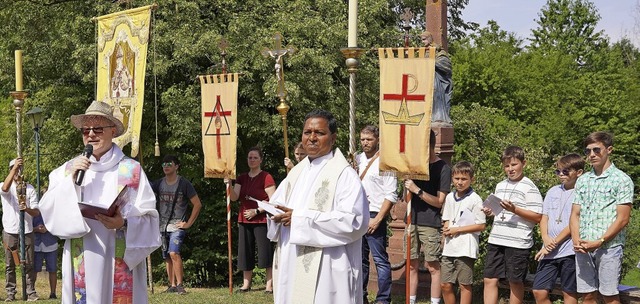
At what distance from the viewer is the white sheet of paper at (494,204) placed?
798cm

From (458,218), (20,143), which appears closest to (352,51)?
(458,218)

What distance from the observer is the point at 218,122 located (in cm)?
1134

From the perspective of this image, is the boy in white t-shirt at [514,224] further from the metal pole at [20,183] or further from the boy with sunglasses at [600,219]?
the metal pole at [20,183]

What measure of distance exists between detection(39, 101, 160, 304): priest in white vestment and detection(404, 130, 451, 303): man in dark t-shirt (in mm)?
3283

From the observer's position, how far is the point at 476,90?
34.5 meters

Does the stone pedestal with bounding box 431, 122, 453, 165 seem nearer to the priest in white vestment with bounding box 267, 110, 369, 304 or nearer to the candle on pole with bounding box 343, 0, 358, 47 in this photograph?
the candle on pole with bounding box 343, 0, 358, 47

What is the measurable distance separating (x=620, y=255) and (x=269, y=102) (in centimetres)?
1209

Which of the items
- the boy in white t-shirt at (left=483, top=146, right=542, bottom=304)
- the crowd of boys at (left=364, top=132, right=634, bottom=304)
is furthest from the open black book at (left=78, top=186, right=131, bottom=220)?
the boy in white t-shirt at (left=483, top=146, right=542, bottom=304)

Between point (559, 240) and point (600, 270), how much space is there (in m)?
0.61

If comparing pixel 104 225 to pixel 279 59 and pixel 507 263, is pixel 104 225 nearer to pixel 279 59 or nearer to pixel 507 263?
pixel 507 263

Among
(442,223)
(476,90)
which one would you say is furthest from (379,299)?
(476,90)

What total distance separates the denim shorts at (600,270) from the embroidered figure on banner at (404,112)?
1.85 m

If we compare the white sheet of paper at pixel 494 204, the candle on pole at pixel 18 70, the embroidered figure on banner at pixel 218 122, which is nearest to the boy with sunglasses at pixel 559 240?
the white sheet of paper at pixel 494 204

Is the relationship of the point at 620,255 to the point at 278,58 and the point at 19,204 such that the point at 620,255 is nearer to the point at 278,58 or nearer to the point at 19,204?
the point at 278,58
